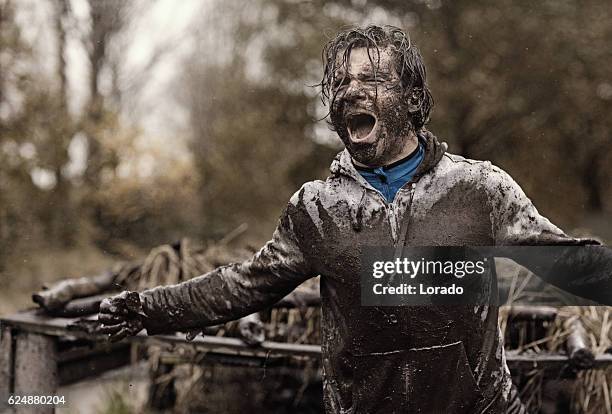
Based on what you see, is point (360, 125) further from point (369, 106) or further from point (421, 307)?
point (421, 307)

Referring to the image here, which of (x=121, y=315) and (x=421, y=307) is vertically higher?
(x=121, y=315)

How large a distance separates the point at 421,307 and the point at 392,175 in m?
0.34

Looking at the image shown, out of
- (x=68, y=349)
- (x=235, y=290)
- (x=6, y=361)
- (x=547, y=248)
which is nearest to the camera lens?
(x=547, y=248)

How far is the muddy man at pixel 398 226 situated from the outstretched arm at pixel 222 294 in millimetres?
59

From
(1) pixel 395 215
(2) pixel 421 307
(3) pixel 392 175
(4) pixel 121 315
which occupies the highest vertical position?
(3) pixel 392 175

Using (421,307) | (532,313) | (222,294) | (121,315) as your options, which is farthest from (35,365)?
(532,313)

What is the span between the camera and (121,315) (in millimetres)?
2088

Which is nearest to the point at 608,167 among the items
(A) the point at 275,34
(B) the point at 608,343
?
(A) the point at 275,34

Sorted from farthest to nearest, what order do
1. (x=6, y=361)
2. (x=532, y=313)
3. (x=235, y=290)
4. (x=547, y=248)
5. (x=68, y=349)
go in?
(x=68, y=349) < (x=532, y=313) < (x=6, y=361) < (x=235, y=290) < (x=547, y=248)

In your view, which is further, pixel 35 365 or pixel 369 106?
pixel 35 365

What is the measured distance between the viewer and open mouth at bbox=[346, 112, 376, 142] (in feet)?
6.04

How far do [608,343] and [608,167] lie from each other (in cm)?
1039

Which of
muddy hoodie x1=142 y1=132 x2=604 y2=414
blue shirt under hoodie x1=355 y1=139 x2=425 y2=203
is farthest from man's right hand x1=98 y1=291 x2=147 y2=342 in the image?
blue shirt under hoodie x1=355 y1=139 x2=425 y2=203

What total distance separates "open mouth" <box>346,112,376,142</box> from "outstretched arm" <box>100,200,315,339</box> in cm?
29
